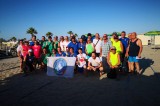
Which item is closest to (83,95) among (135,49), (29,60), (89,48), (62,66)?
(62,66)

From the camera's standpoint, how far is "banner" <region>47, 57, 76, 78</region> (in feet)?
16.4

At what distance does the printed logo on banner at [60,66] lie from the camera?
198 inches

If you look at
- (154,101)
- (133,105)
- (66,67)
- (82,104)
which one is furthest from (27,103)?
(154,101)

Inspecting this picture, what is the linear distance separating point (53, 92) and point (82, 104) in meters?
1.24

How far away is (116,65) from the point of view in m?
4.58

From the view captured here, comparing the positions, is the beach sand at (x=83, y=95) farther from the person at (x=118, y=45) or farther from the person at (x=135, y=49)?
the person at (x=118, y=45)

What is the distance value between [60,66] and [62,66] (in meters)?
0.11

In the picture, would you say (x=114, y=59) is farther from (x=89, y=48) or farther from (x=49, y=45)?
(x=49, y=45)

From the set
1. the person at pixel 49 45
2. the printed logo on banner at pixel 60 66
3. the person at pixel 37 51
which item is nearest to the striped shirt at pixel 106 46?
the printed logo on banner at pixel 60 66

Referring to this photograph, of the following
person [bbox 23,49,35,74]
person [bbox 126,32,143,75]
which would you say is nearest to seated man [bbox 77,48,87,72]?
person [bbox 126,32,143,75]

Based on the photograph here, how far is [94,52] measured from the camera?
16.1ft

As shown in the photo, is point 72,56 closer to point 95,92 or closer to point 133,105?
point 95,92

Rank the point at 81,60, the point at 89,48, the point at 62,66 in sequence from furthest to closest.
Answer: the point at 89,48 → the point at 81,60 → the point at 62,66

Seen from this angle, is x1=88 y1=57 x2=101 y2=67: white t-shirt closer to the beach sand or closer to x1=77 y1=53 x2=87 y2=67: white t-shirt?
x1=77 y1=53 x2=87 y2=67: white t-shirt
